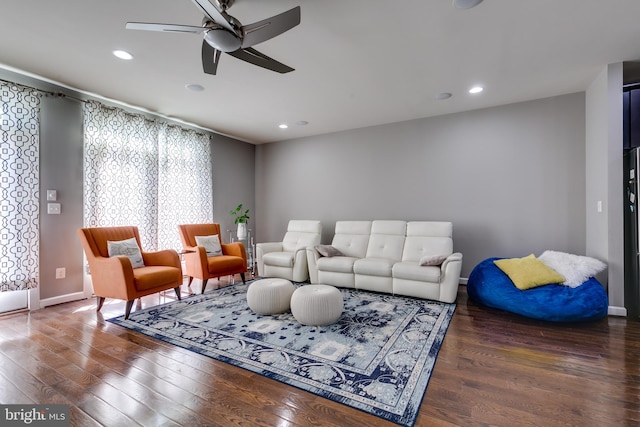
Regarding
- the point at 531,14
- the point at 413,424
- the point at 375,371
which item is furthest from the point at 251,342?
the point at 531,14

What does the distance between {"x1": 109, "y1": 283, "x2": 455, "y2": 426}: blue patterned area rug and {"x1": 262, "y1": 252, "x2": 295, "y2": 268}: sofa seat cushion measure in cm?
100

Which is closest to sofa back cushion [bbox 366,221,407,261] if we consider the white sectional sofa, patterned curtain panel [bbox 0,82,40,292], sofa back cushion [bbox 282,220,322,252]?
the white sectional sofa

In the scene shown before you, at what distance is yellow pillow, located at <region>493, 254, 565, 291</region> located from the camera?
2.96 m

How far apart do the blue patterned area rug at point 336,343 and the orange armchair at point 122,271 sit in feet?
0.94

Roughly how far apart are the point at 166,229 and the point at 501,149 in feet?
17.2

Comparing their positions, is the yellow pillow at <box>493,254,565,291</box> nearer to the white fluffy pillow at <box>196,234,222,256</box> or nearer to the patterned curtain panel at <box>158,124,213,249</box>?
the white fluffy pillow at <box>196,234,222,256</box>

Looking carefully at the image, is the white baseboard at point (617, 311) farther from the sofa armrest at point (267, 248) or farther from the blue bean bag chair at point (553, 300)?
the sofa armrest at point (267, 248)

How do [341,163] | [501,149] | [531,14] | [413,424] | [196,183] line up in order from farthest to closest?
[341,163] < [196,183] < [501,149] < [531,14] < [413,424]

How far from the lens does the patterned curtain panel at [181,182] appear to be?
4.50 meters

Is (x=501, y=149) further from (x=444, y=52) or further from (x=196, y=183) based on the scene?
(x=196, y=183)

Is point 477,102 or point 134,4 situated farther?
point 477,102

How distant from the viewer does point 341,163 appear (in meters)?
5.36

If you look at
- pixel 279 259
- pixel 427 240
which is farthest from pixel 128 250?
pixel 427 240

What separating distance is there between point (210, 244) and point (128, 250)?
1.11 meters
